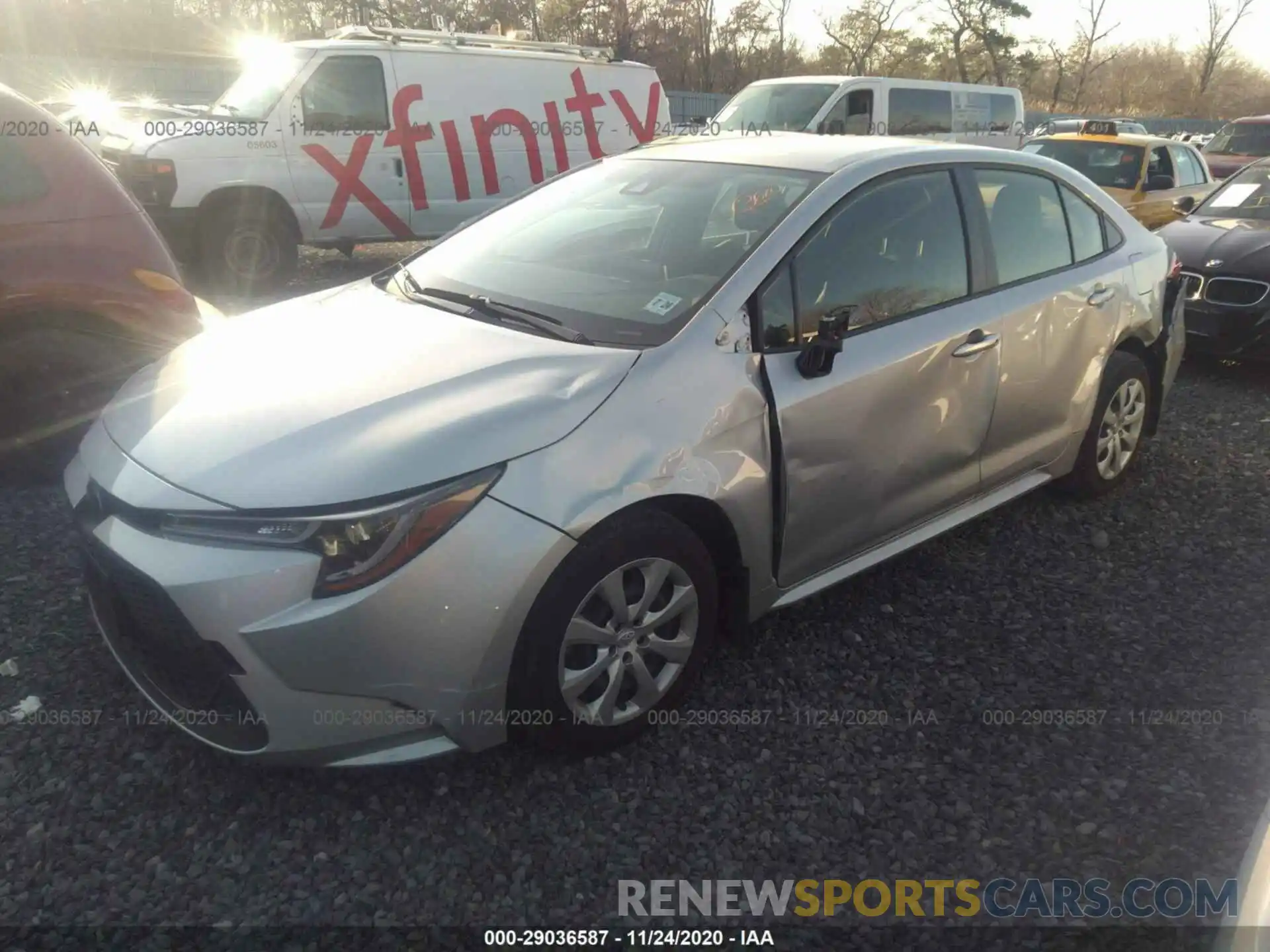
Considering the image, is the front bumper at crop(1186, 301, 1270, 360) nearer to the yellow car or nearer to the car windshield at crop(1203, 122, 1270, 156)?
the yellow car

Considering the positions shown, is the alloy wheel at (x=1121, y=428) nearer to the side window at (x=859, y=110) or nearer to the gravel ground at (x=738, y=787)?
the gravel ground at (x=738, y=787)

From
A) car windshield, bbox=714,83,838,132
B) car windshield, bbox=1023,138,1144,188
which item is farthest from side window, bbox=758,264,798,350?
car windshield, bbox=714,83,838,132

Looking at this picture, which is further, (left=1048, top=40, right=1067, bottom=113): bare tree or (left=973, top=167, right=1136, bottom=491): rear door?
(left=1048, top=40, right=1067, bottom=113): bare tree

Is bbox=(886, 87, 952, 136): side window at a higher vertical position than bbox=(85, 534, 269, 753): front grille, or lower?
higher

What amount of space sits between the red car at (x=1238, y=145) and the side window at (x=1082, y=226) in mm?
15397

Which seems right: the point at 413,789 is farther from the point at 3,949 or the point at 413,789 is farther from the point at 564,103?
the point at 564,103

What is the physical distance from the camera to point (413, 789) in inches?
102

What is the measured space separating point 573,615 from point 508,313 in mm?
1049

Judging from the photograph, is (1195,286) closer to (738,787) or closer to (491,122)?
(738,787)

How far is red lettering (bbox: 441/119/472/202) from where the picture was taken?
30.5 feet

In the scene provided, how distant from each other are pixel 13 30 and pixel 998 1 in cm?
3786

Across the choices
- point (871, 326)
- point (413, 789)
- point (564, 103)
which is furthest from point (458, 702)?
point (564, 103)

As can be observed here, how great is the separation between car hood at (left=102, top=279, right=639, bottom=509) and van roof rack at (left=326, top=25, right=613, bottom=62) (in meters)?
7.22
